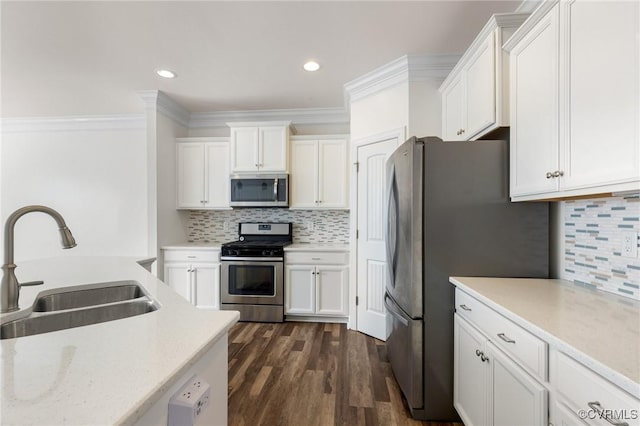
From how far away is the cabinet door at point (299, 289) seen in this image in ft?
10.6

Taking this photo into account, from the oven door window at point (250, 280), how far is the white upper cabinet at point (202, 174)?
0.89m

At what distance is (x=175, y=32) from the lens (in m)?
2.14

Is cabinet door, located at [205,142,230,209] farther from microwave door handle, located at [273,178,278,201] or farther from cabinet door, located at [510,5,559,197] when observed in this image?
cabinet door, located at [510,5,559,197]

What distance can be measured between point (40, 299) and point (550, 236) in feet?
8.76

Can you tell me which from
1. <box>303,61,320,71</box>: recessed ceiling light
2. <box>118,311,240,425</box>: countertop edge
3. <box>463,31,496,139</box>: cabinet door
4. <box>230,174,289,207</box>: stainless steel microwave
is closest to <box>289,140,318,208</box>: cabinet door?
<box>230,174,289,207</box>: stainless steel microwave

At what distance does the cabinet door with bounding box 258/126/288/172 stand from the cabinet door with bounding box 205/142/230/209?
52 centimetres

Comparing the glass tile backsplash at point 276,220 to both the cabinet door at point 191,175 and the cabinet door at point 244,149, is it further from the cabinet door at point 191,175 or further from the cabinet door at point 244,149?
the cabinet door at point 244,149

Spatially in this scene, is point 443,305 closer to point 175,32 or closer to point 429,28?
point 429,28

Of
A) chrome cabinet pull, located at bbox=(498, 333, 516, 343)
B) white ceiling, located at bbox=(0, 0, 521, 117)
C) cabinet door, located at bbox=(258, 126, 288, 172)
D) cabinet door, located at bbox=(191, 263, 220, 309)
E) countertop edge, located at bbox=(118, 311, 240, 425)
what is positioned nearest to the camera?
countertop edge, located at bbox=(118, 311, 240, 425)

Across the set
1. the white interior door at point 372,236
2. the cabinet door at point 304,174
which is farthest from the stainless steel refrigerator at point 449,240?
the cabinet door at point 304,174

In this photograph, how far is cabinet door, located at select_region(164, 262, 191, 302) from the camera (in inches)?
133

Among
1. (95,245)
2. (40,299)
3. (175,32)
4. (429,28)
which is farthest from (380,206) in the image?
(95,245)

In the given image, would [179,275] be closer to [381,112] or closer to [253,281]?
[253,281]

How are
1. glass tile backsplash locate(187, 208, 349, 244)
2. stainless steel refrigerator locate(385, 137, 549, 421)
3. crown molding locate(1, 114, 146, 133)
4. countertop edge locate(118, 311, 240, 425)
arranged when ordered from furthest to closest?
crown molding locate(1, 114, 146, 133)
glass tile backsplash locate(187, 208, 349, 244)
stainless steel refrigerator locate(385, 137, 549, 421)
countertop edge locate(118, 311, 240, 425)
